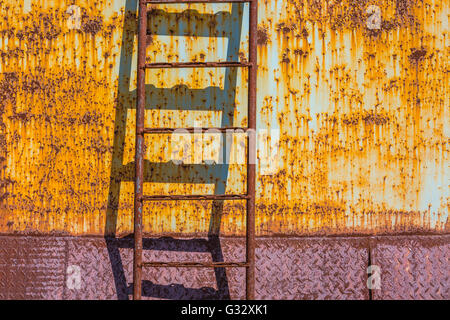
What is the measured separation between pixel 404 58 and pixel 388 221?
904 mm

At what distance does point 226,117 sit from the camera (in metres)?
2.31

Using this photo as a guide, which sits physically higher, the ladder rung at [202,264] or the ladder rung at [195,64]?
the ladder rung at [195,64]

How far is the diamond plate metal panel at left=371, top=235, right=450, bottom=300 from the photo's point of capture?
2.27m

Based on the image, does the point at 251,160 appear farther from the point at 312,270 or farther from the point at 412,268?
the point at 412,268

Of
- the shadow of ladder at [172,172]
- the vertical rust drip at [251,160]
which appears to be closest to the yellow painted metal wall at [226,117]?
the shadow of ladder at [172,172]

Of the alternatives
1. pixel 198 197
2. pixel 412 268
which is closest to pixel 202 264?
pixel 198 197

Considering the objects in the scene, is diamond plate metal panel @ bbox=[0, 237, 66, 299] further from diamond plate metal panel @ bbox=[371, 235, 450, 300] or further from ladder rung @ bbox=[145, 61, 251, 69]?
diamond plate metal panel @ bbox=[371, 235, 450, 300]

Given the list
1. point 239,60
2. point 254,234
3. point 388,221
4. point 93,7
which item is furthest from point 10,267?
point 388,221

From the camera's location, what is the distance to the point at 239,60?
7.62ft

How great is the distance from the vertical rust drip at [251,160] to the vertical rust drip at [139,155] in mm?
543

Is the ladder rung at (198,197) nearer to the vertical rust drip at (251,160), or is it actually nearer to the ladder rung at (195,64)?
the vertical rust drip at (251,160)

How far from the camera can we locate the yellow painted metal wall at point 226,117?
231 cm

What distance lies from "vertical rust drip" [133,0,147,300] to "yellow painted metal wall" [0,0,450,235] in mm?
149

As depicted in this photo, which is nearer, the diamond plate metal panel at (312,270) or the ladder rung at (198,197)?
the ladder rung at (198,197)
